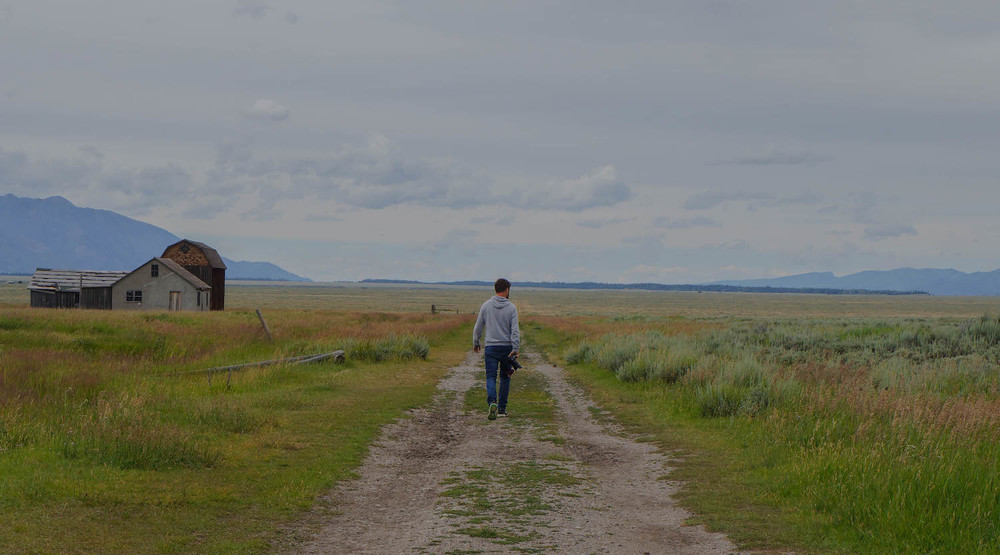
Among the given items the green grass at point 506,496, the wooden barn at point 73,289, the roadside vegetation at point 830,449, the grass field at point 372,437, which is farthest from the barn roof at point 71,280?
the green grass at point 506,496

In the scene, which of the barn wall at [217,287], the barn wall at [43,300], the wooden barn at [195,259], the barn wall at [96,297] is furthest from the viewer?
the barn wall at [217,287]

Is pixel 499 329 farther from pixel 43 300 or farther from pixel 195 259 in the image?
pixel 43 300

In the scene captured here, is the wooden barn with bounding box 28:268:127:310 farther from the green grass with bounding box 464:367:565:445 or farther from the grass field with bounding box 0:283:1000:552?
the green grass with bounding box 464:367:565:445

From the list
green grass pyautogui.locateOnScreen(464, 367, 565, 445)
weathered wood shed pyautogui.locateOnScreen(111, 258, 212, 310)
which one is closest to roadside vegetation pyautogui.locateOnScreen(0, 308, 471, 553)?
green grass pyautogui.locateOnScreen(464, 367, 565, 445)

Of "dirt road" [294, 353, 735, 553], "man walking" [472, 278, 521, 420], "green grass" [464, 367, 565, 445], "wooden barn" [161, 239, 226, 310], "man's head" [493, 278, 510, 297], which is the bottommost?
"green grass" [464, 367, 565, 445]

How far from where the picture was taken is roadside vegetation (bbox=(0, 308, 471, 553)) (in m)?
7.24

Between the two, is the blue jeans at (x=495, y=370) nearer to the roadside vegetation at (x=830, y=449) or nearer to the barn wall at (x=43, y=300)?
the roadside vegetation at (x=830, y=449)

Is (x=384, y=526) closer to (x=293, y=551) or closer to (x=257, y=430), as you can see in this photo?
(x=293, y=551)

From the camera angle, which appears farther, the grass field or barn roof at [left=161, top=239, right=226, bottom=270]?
barn roof at [left=161, top=239, right=226, bottom=270]

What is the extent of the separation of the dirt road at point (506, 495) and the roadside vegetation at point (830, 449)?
629 millimetres

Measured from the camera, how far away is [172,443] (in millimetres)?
10062

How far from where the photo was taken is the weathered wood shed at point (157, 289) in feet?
208

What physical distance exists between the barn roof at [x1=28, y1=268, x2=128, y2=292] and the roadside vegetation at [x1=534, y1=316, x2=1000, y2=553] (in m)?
57.7

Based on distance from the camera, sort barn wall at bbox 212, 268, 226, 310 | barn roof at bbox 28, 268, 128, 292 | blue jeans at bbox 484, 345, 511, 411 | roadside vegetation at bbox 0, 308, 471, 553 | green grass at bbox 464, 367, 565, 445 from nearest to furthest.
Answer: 1. roadside vegetation at bbox 0, 308, 471, 553
2. green grass at bbox 464, 367, 565, 445
3. blue jeans at bbox 484, 345, 511, 411
4. barn roof at bbox 28, 268, 128, 292
5. barn wall at bbox 212, 268, 226, 310
